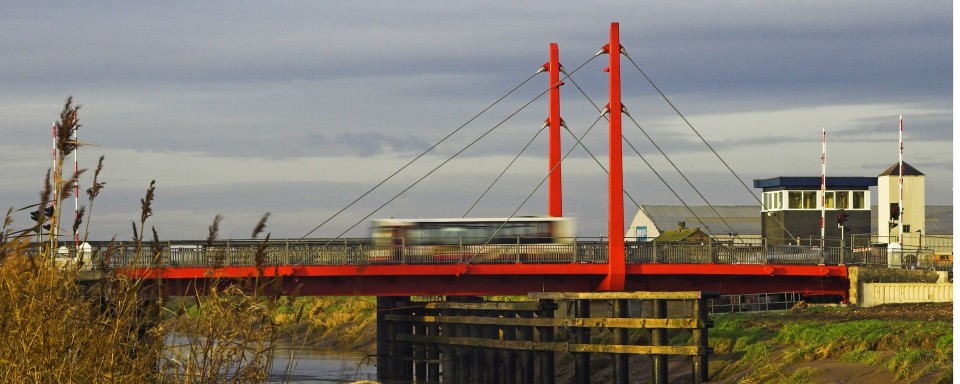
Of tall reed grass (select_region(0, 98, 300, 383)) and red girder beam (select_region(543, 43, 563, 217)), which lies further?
red girder beam (select_region(543, 43, 563, 217))

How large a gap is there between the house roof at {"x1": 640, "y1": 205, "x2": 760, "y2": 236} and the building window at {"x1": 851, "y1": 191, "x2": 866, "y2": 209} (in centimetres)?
1225

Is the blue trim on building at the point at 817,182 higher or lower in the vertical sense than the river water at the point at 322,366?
higher

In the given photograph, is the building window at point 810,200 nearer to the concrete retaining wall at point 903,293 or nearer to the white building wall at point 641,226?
the white building wall at point 641,226

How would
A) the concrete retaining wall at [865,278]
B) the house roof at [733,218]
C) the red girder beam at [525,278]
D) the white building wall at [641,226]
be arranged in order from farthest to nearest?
the white building wall at [641,226]
the house roof at [733,218]
the concrete retaining wall at [865,278]
the red girder beam at [525,278]

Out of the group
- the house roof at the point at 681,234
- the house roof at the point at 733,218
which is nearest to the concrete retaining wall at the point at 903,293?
Result: the house roof at the point at 681,234

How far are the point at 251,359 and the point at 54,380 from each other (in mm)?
1235

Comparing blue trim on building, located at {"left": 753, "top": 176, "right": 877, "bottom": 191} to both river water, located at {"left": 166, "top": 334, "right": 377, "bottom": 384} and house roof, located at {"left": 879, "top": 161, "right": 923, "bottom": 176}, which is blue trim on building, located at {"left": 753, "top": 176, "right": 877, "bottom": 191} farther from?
river water, located at {"left": 166, "top": 334, "right": 377, "bottom": 384}

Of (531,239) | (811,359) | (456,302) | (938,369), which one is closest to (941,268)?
(531,239)

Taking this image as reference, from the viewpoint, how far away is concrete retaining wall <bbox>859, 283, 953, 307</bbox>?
4062cm

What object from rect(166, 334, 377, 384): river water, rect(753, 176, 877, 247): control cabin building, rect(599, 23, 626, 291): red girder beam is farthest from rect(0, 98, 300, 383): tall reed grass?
rect(753, 176, 877, 247): control cabin building

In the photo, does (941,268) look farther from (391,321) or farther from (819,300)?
(391,321)

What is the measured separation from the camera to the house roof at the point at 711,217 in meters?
86.8

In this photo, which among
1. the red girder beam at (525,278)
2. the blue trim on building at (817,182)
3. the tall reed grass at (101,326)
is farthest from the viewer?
the blue trim on building at (817,182)

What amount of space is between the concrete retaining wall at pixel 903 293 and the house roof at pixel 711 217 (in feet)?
145
